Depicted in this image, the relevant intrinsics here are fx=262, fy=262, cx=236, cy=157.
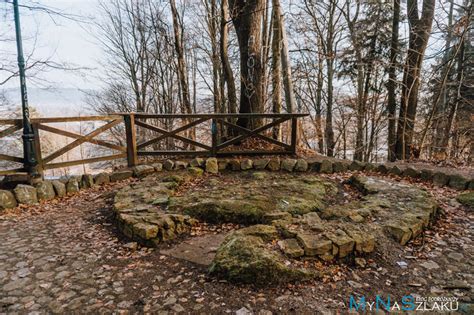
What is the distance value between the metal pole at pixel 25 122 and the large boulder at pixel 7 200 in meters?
0.56

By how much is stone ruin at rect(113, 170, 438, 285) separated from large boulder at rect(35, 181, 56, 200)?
1.42 meters

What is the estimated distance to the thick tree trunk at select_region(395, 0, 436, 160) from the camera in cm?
777

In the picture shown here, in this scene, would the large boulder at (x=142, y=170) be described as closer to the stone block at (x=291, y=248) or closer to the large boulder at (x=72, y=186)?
the large boulder at (x=72, y=186)

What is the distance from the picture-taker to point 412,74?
809 centimetres

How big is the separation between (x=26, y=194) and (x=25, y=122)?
1.23 m

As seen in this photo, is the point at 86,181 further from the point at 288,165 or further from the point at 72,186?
the point at 288,165

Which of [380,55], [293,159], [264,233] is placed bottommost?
[264,233]

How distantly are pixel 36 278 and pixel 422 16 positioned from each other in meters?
10.8

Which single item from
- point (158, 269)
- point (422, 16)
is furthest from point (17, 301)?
point (422, 16)

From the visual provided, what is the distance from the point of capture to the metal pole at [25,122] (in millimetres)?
4254

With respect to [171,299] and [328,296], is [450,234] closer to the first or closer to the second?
[328,296]

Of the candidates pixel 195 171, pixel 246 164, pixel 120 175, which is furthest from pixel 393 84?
pixel 120 175

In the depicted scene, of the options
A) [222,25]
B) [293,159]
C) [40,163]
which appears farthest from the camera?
[222,25]

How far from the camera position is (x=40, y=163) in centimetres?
485
